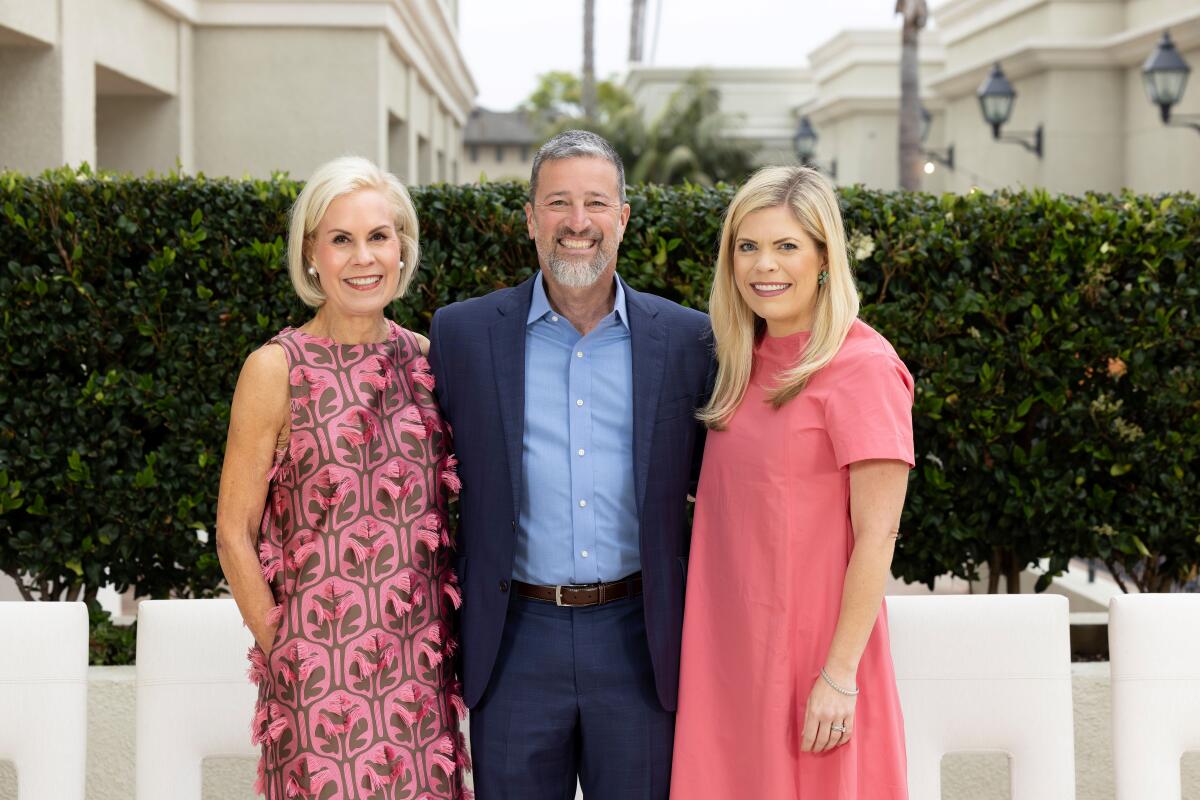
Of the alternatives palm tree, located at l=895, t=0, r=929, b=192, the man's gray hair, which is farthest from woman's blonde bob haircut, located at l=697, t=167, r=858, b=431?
palm tree, located at l=895, t=0, r=929, b=192

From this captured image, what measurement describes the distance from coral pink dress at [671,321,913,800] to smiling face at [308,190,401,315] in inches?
35.6

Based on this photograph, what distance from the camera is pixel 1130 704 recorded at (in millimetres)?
3314

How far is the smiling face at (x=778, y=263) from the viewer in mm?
2955

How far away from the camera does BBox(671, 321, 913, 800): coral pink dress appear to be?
2.88 m

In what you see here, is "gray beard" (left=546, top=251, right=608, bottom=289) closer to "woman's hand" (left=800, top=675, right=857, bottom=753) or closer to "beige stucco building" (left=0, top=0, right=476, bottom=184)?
"woman's hand" (left=800, top=675, right=857, bottom=753)

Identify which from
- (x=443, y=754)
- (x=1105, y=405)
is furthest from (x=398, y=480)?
(x=1105, y=405)

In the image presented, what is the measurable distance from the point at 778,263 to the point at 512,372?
705 millimetres

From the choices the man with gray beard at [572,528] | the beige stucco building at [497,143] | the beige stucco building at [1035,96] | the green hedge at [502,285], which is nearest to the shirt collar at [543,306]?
the man with gray beard at [572,528]

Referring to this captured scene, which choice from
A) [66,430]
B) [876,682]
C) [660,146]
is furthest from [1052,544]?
[660,146]

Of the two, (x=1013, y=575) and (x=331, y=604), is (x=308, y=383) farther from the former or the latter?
(x=1013, y=575)

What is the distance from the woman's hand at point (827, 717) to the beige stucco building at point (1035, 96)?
9.36m

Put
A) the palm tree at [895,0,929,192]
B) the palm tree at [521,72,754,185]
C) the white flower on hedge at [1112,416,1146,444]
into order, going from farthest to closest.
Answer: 1. the palm tree at [521,72,754,185]
2. the palm tree at [895,0,929,192]
3. the white flower on hedge at [1112,416,1146,444]

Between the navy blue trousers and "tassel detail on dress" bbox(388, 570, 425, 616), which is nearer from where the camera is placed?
"tassel detail on dress" bbox(388, 570, 425, 616)

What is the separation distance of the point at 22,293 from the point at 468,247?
1719mm
